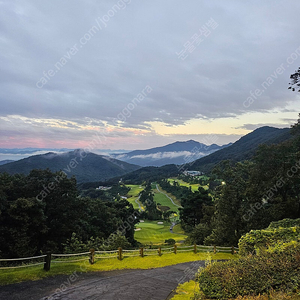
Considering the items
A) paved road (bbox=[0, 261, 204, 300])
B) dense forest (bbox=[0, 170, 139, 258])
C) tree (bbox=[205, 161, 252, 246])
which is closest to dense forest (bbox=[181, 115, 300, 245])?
tree (bbox=[205, 161, 252, 246])

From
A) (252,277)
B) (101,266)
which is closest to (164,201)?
(101,266)

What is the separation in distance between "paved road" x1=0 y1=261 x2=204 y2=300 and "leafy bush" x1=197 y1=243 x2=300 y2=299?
2716 millimetres

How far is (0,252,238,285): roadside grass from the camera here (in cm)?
887

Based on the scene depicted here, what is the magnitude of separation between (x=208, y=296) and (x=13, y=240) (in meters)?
20.9

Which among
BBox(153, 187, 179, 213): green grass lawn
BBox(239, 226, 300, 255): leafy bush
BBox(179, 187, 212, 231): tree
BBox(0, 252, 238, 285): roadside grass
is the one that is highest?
BBox(239, 226, 300, 255): leafy bush

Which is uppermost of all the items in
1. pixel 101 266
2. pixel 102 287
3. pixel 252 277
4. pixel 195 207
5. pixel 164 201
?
pixel 252 277

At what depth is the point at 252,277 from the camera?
5.89 metres

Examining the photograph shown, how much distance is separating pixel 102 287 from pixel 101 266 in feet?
9.72

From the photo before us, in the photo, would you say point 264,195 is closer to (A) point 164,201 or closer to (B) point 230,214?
(B) point 230,214

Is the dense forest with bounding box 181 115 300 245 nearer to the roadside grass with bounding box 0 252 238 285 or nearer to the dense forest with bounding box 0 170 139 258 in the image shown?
the roadside grass with bounding box 0 252 238 285

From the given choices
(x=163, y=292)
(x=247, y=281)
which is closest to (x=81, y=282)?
(x=163, y=292)

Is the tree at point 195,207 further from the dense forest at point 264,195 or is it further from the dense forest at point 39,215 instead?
the dense forest at point 264,195

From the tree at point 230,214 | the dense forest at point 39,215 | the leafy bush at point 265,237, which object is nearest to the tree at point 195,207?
the dense forest at point 39,215

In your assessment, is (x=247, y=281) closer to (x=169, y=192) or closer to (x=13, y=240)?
(x=13, y=240)
